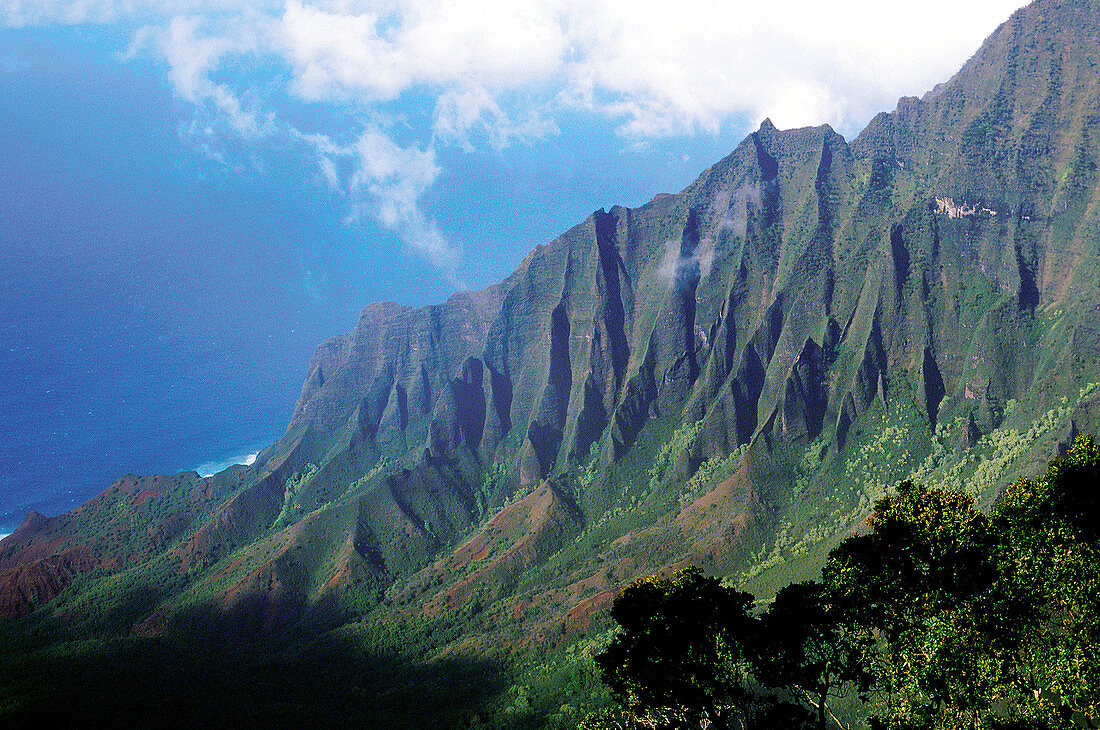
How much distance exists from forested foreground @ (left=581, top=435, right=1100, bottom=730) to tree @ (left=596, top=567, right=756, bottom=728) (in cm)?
6

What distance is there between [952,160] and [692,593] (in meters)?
135

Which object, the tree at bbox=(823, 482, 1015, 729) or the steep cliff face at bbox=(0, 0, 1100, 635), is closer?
the tree at bbox=(823, 482, 1015, 729)

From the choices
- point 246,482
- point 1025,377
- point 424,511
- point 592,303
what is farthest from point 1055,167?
point 246,482

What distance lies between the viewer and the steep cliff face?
114312 millimetres

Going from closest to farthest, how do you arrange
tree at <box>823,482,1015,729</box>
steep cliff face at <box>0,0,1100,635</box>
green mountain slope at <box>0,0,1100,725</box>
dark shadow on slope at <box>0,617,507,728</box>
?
tree at <box>823,482,1015,729</box>, dark shadow on slope at <box>0,617,507,728</box>, green mountain slope at <box>0,0,1100,725</box>, steep cliff face at <box>0,0,1100,635</box>

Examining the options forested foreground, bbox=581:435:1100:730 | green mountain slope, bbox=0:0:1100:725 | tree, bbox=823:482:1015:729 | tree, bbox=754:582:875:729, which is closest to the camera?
forested foreground, bbox=581:435:1100:730

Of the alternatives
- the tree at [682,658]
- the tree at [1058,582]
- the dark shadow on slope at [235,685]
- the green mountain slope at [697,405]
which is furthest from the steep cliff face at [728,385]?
the tree at [1058,582]

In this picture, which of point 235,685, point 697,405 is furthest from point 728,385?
point 235,685

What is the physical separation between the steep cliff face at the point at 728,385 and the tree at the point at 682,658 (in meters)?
68.7

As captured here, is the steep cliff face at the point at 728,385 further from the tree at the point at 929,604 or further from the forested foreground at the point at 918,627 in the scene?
the forested foreground at the point at 918,627

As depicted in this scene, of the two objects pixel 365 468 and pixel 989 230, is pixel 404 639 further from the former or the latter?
pixel 989 230

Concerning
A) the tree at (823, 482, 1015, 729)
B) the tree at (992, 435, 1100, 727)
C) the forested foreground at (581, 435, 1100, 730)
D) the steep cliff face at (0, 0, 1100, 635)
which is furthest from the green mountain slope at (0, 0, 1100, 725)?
the tree at (992, 435, 1100, 727)

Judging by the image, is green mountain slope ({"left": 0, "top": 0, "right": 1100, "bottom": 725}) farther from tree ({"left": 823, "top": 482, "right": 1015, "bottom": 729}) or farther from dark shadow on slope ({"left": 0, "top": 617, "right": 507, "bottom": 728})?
tree ({"left": 823, "top": 482, "right": 1015, "bottom": 729})

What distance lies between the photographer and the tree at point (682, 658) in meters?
30.7
